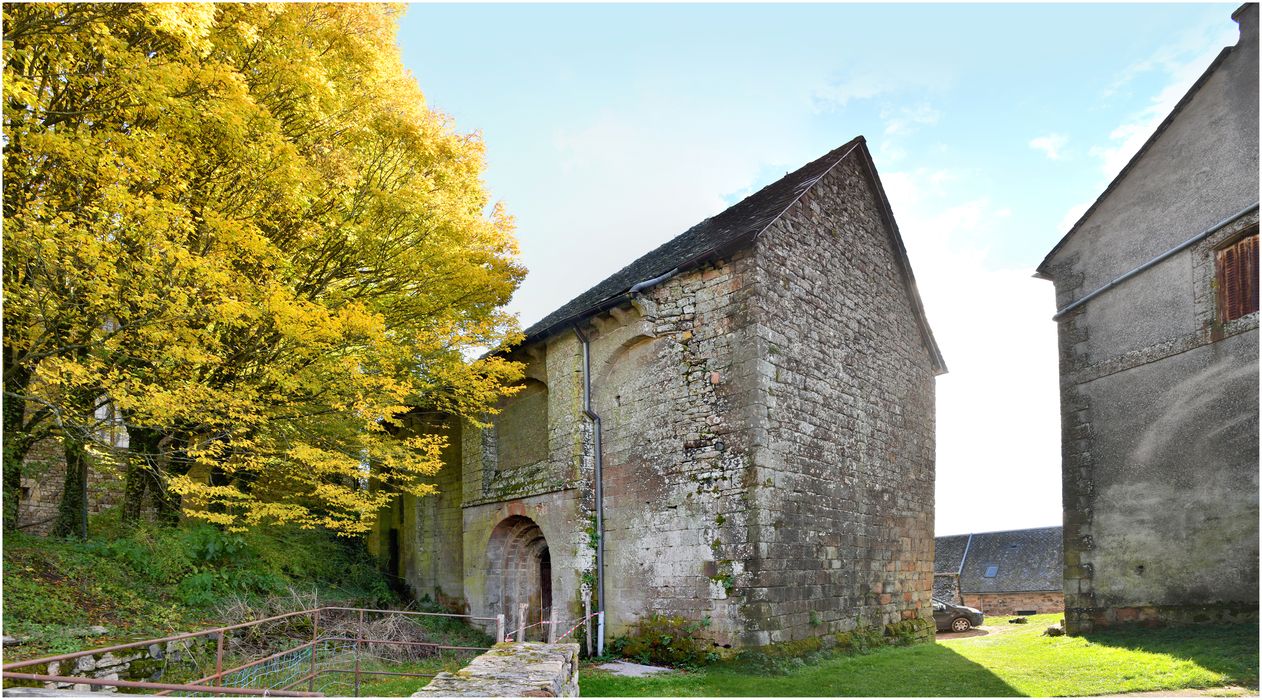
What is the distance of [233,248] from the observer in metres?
10.6

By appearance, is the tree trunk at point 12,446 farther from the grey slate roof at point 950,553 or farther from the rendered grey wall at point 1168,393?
the grey slate roof at point 950,553

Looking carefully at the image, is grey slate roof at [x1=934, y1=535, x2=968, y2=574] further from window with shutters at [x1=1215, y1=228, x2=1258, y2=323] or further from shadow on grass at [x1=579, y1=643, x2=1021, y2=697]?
shadow on grass at [x1=579, y1=643, x2=1021, y2=697]

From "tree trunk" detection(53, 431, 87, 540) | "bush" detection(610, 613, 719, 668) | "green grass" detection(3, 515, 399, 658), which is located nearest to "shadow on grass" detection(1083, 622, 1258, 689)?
"bush" detection(610, 613, 719, 668)

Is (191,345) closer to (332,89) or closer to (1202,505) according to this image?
(332,89)

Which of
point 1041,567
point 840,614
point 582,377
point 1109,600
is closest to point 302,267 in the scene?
point 582,377

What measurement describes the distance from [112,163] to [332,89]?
3269mm

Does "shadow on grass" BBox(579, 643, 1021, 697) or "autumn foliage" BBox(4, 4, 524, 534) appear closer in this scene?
"autumn foliage" BBox(4, 4, 524, 534)

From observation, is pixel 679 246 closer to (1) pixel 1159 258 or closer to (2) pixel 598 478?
(2) pixel 598 478

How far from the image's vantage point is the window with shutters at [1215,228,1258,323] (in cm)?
1116

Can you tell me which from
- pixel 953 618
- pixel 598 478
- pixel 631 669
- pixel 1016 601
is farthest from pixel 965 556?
pixel 631 669

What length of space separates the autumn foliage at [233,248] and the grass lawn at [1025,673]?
5.86 meters

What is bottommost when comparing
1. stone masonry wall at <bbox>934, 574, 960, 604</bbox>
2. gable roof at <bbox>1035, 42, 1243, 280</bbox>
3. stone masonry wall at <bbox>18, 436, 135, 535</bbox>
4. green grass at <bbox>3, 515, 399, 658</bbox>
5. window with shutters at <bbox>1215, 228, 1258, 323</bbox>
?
stone masonry wall at <bbox>934, 574, 960, 604</bbox>

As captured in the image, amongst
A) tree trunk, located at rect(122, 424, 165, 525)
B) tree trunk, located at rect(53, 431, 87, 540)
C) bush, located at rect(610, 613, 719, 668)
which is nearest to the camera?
bush, located at rect(610, 613, 719, 668)

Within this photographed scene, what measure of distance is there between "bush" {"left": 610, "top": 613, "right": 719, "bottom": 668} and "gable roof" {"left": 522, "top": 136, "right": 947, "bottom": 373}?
500 centimetres
